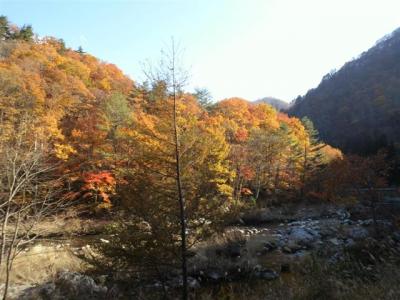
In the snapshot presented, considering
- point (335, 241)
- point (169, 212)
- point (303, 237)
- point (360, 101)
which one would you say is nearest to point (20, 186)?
point (169, 212)

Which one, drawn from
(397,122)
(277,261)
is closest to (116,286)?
(277,261)

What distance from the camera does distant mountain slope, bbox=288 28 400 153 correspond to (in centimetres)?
6588

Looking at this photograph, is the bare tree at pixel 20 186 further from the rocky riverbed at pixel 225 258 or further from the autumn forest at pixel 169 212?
the rocky riverbed at pixel 225 258

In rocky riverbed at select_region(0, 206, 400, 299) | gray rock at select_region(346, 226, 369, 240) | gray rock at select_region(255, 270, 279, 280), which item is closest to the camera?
rocky riverbed at select_region(0, 206, 400, 299)

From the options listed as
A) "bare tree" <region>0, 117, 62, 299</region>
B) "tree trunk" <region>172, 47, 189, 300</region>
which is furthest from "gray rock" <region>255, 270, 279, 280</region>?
"bare tree" <region>0, 117, 62, 299</region>

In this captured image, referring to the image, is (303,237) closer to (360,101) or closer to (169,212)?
(169,212)

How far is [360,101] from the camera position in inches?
3263

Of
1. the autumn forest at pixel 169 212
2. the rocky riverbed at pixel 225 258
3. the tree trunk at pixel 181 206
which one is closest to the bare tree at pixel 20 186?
the autumn forest at pixel 169 212

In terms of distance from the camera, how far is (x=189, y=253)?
859 cm

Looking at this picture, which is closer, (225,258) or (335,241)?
(225,258)

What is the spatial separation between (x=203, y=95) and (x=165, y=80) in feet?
125

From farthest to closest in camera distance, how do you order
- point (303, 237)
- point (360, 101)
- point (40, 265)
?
1. point (360, 101)
2. point (303, 237)
3. point (40, 265)

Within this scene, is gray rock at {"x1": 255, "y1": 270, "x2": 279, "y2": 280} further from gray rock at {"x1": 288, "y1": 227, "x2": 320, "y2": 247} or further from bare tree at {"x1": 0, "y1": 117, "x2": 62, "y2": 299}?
bare tree at {"x1": 0, "y1": 117, "x2": 62, "y2": 299}

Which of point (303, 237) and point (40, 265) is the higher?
point (40, 265)
